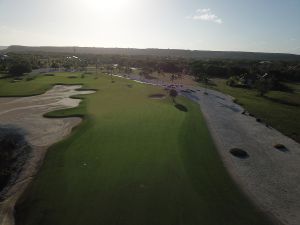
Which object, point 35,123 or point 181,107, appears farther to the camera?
point 181,107

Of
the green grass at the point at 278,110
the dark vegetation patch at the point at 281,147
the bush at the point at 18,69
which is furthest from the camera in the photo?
the bush at the point at 18,69

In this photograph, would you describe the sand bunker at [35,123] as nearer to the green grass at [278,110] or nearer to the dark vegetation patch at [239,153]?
the dark vegetation patch at [239,153]

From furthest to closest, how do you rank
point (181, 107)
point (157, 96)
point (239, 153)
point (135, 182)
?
1. point (157, 96)
2. point (181, 107)
3. point (239, 153)
4. point (135, 182)

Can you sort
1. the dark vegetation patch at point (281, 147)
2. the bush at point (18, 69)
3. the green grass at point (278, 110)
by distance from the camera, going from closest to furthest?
the dark vegetation patch at point (281, 147) < the green grass at point (278, 110) < the bush at point (18, 69)

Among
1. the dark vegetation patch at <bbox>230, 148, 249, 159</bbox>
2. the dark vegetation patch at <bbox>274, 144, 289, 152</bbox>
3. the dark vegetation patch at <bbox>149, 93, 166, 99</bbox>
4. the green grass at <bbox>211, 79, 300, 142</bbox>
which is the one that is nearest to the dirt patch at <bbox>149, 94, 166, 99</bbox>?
the dark vegetation patch at <bbox>149, 93, 166, 99</bbox>

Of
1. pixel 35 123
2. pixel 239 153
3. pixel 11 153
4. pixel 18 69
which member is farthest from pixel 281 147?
pixel 18 69

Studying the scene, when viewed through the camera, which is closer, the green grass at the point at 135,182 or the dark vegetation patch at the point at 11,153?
the green grass at the point at 135,182

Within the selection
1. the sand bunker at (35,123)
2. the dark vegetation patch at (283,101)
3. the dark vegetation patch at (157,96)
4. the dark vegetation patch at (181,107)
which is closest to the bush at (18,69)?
the sand bunker at (35,123)

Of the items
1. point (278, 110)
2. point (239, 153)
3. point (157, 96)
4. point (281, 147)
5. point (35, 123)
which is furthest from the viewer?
point (157, 96)

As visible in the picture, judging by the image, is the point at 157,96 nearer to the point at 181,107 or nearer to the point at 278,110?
the point at 181,107
